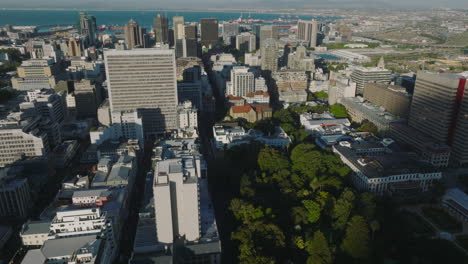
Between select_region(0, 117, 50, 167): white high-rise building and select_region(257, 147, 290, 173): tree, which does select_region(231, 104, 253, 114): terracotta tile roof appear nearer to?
select_region(257, 147, 290, 173): tree

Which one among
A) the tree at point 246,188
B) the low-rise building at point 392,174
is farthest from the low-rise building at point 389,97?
the tree at point 246,188

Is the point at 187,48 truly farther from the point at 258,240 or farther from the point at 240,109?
the point at 258,240

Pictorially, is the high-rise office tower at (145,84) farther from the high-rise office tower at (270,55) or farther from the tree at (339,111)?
the high-rise office tower at (270,55)

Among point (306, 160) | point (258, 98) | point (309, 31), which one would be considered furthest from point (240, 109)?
point (309, 31)

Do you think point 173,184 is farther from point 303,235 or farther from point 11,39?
point 11,39

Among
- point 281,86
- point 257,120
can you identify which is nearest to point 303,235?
point 257,120

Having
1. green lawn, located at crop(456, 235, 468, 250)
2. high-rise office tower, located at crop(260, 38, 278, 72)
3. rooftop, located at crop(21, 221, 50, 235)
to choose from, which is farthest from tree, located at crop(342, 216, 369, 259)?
high-rise office tower, located at crop(260, 38, 278, 72)
